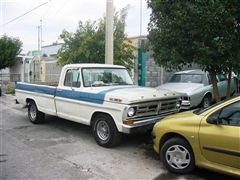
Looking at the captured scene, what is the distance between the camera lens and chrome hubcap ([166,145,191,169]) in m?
5.19

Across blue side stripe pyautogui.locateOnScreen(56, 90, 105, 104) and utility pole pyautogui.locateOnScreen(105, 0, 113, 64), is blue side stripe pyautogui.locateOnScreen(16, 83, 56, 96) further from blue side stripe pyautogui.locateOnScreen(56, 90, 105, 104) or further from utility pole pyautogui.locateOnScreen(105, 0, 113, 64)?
utility pole pyautogui.locateOnScreen(105, 0, 113, 64)

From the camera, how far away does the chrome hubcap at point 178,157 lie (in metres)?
5.19

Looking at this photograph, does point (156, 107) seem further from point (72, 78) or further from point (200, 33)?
point (72, 78)

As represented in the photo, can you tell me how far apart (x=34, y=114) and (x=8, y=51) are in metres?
13.8

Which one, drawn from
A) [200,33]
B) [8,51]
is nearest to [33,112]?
[200,33]

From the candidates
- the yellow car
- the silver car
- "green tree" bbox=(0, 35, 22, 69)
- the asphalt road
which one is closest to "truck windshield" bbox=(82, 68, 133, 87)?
the asphalt road

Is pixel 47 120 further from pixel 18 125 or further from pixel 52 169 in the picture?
pixel 52 169

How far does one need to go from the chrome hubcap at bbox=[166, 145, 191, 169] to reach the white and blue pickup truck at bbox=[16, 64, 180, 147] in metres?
1.18

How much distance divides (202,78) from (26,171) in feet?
26.2

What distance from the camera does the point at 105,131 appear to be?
6871 millimetres

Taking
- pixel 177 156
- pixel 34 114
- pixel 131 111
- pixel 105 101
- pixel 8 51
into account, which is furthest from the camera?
pixel 8 51

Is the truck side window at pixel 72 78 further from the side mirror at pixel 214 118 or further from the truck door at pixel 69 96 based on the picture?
the side mirror at pixel 214 118

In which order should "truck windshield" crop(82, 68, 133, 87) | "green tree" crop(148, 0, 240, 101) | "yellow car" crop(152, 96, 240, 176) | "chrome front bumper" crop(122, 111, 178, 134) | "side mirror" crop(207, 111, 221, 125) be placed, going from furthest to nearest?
"truck windshield" crop(82, 68, 133, 87) < "chrome front bumper" crop(122, 111, 178, 134) < "green tree" crop(148, 0, 240, 101) < "side mirror" crop(207, 111, 221, 125) < "yellow car" crop(152, 96, 240, 176)

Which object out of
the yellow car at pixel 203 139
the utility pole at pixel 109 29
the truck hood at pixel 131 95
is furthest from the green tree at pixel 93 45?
the yellow car at pixel 203 139
